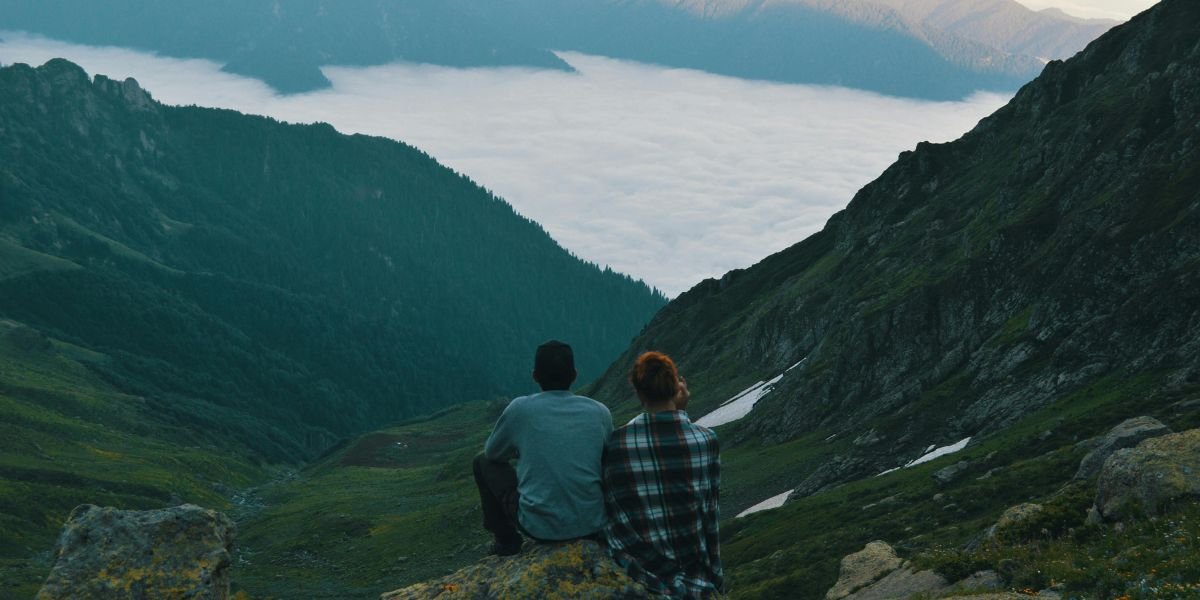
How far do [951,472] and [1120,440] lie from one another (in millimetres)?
20868

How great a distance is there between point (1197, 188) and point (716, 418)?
5888 cm

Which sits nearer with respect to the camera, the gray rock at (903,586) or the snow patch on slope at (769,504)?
the gray rock at (903,586)

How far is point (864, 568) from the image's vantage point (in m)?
36.8

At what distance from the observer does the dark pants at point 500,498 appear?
19547 mm

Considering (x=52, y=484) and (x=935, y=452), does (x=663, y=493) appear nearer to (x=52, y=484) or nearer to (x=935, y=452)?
(x=935, y=452)

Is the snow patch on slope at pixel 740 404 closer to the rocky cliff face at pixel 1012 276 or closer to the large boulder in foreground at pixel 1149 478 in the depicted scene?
the rocky cliff face at pixel 1012 276

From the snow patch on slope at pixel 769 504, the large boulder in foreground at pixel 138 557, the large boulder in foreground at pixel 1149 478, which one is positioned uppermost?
the large boulder in foreground at pixel 138 557

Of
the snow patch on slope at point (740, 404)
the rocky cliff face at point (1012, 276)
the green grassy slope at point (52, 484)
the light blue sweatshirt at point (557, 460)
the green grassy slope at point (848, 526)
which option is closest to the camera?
the light blue sweatshirt at point (557, 460)

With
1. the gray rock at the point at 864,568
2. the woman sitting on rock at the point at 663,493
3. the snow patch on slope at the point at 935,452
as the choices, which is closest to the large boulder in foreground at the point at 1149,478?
the gray rock at the point at 864,568

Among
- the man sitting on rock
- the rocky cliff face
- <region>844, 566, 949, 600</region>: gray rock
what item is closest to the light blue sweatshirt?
the man sitting on rock

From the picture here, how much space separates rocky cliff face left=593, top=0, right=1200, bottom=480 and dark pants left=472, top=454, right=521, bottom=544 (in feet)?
175

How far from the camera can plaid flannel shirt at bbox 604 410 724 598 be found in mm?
18781


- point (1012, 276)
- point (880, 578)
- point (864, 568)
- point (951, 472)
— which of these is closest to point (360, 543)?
point (1012, 276)

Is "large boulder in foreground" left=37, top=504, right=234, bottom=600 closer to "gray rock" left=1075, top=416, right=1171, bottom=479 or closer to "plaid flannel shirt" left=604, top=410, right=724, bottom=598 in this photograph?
"plaid flannel shirt" left=604, top=410, right=724, bottom=598
